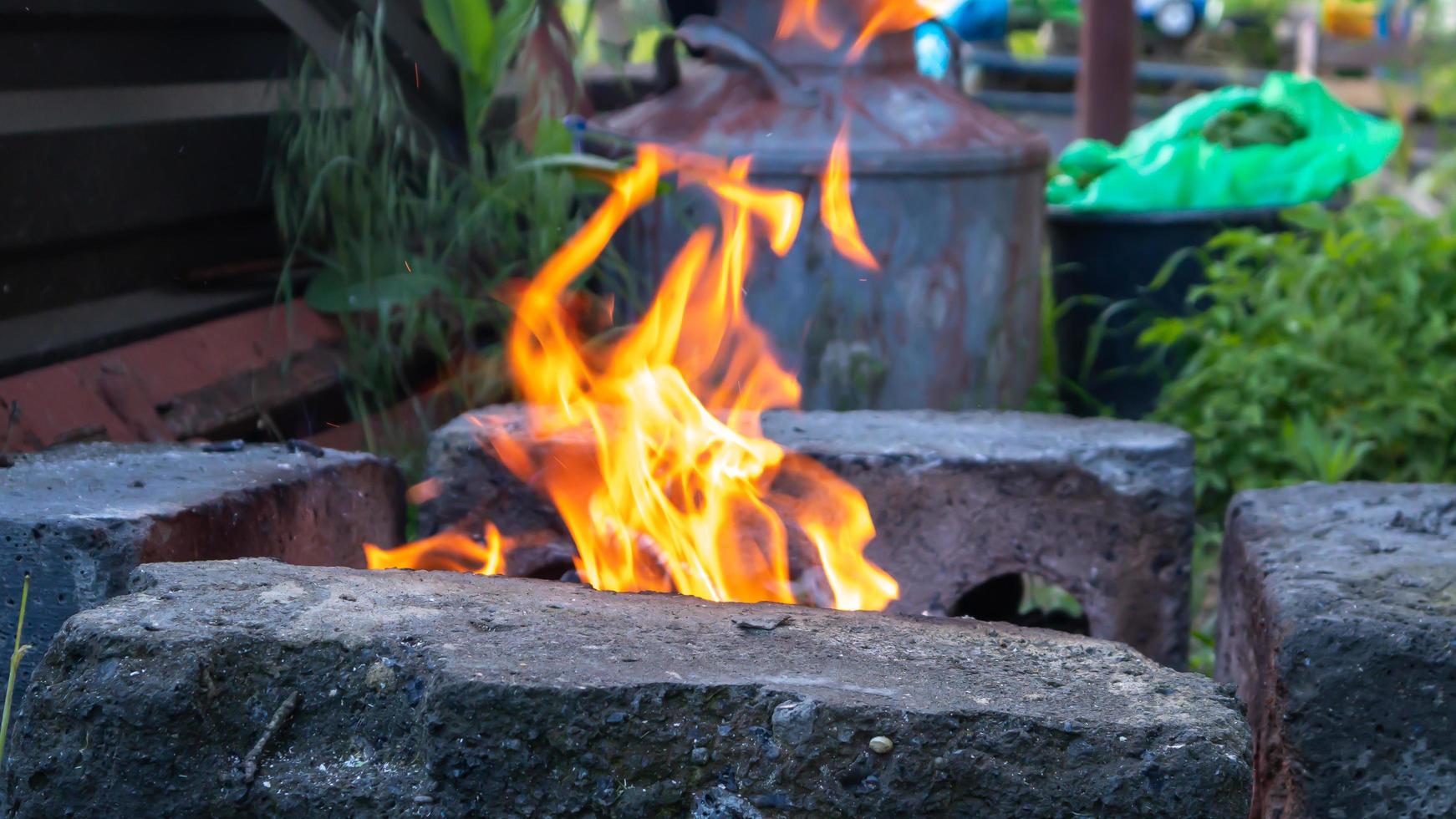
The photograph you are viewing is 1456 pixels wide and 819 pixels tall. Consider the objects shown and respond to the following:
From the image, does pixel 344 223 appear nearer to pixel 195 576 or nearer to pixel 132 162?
pixel 132 162

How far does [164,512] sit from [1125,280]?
10.6 feet

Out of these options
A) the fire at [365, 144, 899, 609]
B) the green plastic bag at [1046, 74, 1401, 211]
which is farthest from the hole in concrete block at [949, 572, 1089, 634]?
the green plastic bag at [1046, 74, 1401, 211]

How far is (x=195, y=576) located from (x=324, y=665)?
29cm

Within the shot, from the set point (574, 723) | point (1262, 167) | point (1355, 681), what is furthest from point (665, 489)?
point (1262, 167)

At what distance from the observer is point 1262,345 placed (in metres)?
3.82

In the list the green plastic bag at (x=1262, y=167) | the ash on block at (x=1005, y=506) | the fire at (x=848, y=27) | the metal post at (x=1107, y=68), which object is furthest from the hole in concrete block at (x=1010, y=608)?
the metal post at (x=1107, y=68)

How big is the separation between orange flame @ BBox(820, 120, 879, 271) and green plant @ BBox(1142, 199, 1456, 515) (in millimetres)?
917

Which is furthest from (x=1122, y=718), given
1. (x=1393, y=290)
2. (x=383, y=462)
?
(x=1393, y=290)

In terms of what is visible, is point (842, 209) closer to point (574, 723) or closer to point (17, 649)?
point (17, 649)

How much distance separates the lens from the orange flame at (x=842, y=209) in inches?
129

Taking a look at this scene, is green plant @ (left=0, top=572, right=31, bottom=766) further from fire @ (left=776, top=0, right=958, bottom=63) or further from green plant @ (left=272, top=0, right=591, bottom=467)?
fire @ (left=776, top=0, right=958, bottom=63)

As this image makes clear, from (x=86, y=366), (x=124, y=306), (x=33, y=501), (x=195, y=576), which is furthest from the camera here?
(x=124, y=306)

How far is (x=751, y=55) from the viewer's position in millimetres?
3393

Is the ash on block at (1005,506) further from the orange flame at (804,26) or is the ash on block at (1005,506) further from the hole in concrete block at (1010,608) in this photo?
the orange flame at (804,26)
